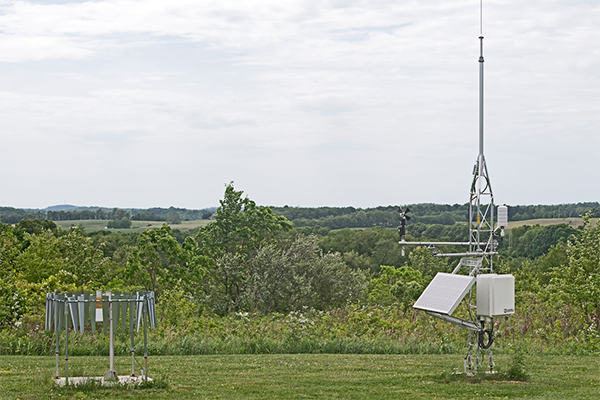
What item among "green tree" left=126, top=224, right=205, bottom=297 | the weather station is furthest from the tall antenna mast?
"green tree" left=126, top=224, right=205, bottom=297

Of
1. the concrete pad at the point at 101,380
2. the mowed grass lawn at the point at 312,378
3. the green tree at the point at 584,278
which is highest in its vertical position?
the green tree at the point at 584,278

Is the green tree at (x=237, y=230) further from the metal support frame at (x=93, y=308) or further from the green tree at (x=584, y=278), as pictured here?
the metal support frame at (x=93, y=308)

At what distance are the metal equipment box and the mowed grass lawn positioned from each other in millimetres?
1070

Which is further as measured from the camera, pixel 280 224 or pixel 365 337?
pixel 280 224

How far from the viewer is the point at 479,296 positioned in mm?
8273

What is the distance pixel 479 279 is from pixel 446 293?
0.55 m

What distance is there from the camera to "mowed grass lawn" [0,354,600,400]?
7.38 meters

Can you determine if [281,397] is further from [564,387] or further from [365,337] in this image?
[365,337]

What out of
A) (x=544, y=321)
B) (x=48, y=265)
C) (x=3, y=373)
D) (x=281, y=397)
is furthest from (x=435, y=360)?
(x=48, y=265)

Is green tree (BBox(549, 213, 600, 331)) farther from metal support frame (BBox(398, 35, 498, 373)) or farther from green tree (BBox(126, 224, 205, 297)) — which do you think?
green tree (BBox(126, 224, 205, 297))

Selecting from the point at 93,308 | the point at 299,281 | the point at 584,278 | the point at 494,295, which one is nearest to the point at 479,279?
the point at 494,295

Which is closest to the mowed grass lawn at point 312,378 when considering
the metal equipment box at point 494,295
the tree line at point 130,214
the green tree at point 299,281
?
the metal equipment box at point 494,295

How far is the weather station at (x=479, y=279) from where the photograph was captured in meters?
8.12

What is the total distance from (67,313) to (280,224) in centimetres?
2052
